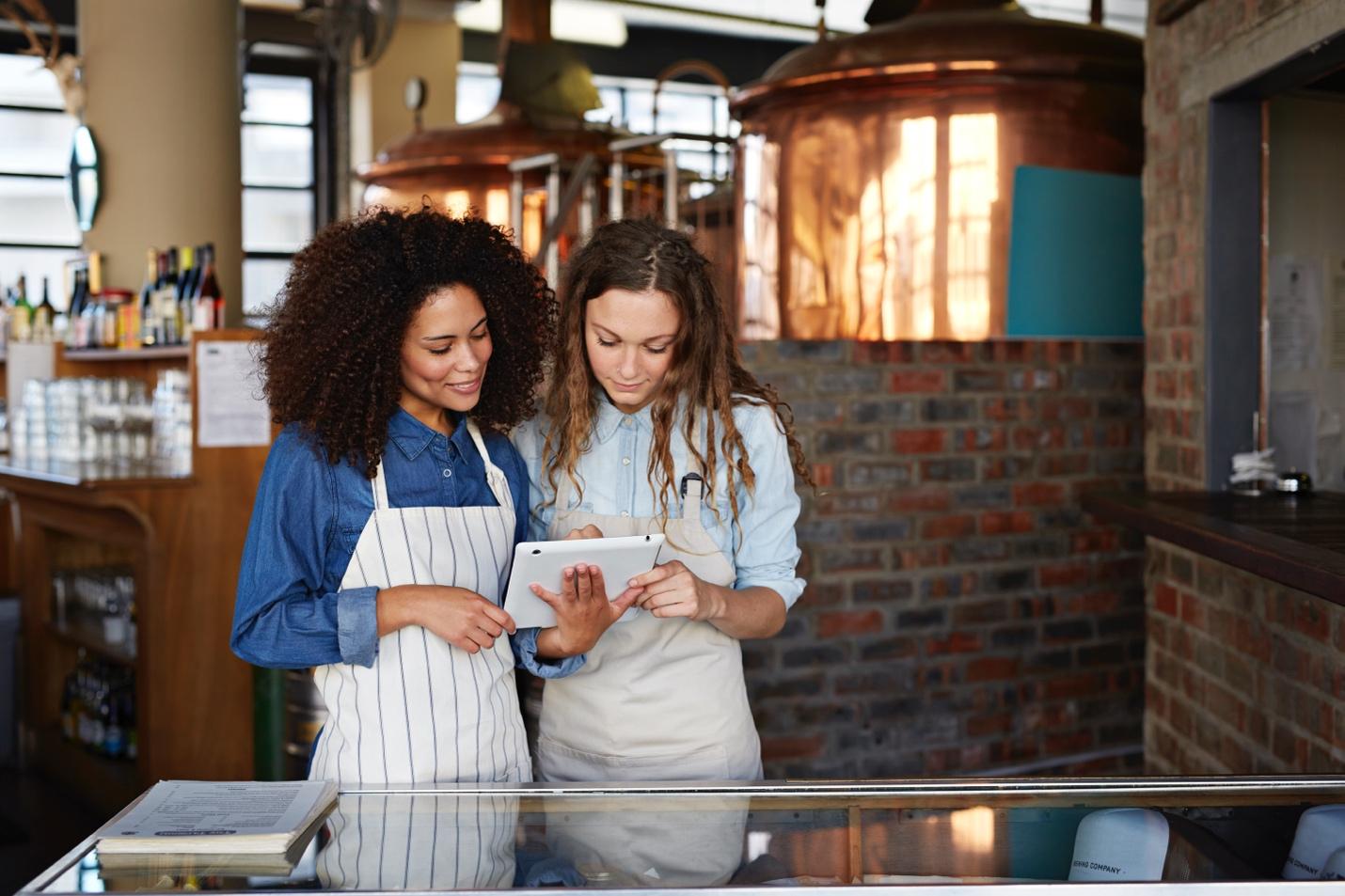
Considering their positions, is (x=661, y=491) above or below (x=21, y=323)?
below

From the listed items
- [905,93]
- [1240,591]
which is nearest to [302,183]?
[905,93]

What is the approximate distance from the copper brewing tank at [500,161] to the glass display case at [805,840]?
558 centimetres

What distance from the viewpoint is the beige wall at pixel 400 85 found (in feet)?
37.7

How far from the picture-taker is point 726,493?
220 cm

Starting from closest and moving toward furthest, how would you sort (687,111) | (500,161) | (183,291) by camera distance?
(183,291), (500,161), (687,111)

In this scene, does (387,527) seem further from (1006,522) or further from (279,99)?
(279,99)

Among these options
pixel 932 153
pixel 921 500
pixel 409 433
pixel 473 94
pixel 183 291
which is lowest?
pixel 921 500

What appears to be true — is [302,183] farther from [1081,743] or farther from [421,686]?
[421,686]

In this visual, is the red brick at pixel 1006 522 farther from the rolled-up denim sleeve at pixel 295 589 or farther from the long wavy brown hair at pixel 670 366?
the rolled-up denim sleeve at pixel 295 589

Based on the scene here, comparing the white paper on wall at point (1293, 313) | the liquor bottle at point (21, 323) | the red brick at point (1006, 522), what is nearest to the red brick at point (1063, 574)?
the red brick at point (1006, 522)

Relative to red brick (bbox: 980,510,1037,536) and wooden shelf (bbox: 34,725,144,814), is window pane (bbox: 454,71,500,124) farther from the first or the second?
red brick (bbox: 980,510,1037,536)

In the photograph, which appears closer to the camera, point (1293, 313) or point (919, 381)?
point (1293, 313)

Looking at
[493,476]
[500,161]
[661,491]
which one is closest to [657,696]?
[661,491]

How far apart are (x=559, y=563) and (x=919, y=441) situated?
2.82 m
